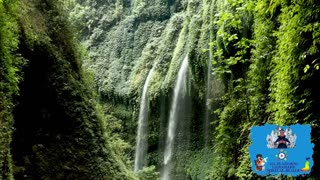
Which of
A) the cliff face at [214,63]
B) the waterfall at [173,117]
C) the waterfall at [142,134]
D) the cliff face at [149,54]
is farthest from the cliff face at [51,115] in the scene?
the waterfall at [142,134]

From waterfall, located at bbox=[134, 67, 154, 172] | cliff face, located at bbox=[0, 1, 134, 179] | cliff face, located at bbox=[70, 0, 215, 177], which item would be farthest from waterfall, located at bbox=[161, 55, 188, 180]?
cliff face, located at bbox=[0, 1, 134, 179]

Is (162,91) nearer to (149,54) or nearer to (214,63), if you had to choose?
(149,54)

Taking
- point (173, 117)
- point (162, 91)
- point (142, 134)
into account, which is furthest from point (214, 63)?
point (142, 134)

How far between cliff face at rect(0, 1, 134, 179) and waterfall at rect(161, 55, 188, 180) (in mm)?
6846

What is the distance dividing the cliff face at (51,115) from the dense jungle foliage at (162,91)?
0.02 metres

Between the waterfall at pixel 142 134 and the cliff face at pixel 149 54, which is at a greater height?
the cliff face at pixel 149 54

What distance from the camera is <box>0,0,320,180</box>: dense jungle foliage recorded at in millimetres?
4043

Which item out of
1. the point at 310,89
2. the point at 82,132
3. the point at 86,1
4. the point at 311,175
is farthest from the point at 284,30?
the point at 86,1

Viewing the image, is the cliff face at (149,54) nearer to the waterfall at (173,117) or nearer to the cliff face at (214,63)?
the cliff face at (214,63)

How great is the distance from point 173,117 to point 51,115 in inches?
317

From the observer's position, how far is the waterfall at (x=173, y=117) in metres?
14.6

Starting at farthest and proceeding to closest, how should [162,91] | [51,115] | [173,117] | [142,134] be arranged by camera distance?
[142,134] → [162,91] → [173,117] → [51,115]

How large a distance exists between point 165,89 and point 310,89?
11.5 metres

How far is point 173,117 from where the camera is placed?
14812 millimetres
